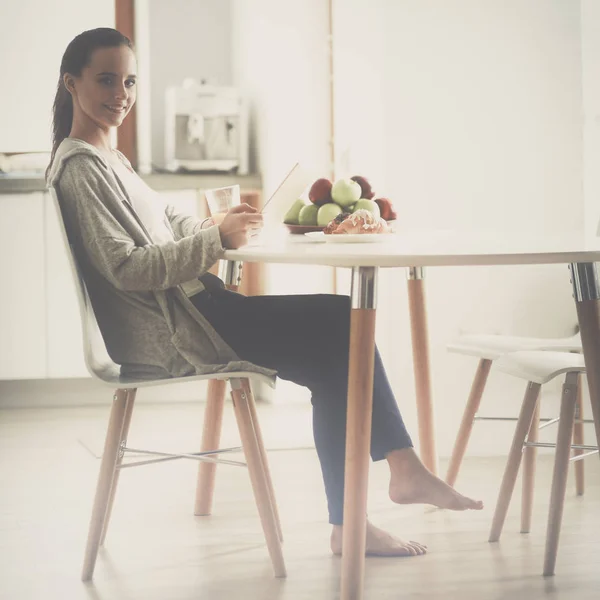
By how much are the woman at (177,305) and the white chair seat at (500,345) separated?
17.2 inches

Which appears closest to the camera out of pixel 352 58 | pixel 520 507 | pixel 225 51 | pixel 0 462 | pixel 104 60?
pixel 104 60

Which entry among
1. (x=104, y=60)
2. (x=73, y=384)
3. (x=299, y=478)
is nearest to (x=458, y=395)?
(x=299, y=478)

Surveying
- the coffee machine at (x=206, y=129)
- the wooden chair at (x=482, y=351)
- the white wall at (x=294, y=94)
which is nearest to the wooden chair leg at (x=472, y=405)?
the wooden chair at (x=482, y=351)

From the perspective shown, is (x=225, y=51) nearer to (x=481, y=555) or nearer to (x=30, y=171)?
(x=30, y=171)

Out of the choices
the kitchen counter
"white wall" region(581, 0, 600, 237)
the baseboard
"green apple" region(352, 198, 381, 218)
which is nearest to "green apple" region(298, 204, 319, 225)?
"green apple" region(352, 198, 381, 218)

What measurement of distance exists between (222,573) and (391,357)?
1.20 m

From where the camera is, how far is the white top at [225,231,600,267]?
181 cm

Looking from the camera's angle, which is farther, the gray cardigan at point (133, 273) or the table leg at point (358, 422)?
the gray cardigan at point (133, 273)

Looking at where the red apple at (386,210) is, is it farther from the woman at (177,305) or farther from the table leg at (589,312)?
the table leg at (589,312)

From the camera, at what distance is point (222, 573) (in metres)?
2.24

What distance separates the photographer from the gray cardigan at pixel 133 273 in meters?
2.11

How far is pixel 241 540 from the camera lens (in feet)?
8.15

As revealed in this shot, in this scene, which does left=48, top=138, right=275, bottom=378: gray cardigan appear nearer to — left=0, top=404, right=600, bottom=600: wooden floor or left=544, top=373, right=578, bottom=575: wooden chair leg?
left=0, top=404, right=600, bottom=600: wooden floor

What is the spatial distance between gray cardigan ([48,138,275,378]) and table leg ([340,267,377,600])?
266 mm
